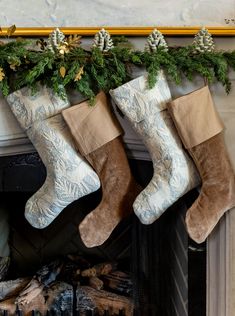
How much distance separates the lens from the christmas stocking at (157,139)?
1.50 meters

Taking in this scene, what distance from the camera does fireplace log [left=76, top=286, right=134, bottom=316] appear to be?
74.4 inches

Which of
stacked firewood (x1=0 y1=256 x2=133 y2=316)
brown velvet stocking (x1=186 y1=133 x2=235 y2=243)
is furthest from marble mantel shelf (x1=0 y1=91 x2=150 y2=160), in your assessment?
stacked firewood (x1=0 y1=256 x2=133 y2=316)

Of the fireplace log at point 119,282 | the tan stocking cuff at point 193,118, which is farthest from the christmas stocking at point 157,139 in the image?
the fireplace log at point 119,282

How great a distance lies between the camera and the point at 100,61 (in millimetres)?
1468

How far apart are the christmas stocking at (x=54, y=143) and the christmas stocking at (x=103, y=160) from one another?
45 mm

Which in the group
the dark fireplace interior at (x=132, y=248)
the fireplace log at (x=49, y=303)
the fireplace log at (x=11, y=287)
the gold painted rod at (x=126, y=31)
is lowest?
Result: the fireplace log at (x=49, y=303)

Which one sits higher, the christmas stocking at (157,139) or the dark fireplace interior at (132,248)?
the christmas stocking at (157,139)

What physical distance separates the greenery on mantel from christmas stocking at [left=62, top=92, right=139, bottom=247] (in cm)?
7

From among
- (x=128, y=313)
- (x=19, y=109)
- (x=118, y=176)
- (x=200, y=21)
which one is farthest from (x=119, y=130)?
(x=128, y=313)

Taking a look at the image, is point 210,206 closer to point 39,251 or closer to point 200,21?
point 200,21

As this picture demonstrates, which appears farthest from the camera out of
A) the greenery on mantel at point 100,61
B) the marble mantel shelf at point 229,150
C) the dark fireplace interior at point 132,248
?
the dark fireplace interior at point 132,248

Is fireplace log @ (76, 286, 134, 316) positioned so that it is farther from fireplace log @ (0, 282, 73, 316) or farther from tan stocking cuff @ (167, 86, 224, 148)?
tan stocking cuff @ (167, 86, 224, 148)

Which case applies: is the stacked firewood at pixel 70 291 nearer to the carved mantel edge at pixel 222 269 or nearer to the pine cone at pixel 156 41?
the carved mantel edge at pixel 222 269

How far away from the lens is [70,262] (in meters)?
1.94
